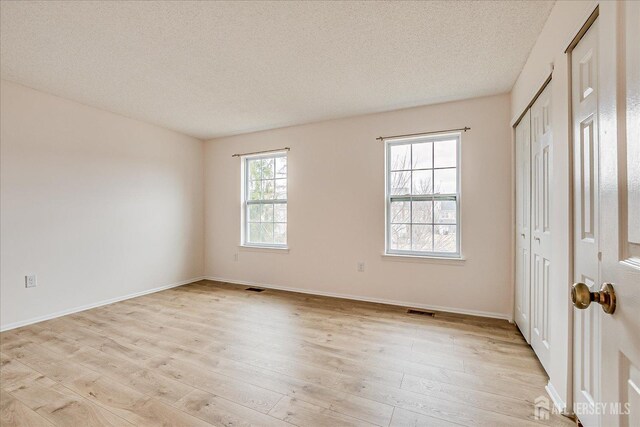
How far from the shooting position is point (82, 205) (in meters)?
3.39

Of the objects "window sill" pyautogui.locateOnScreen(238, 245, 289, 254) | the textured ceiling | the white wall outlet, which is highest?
the textured ceiling

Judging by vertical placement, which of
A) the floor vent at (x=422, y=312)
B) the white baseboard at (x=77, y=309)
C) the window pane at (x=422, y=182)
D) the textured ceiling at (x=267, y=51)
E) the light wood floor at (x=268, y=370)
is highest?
the textured ceiling at (x=267, y=51)

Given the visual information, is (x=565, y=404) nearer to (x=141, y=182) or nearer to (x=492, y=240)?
(x=492, y=240)

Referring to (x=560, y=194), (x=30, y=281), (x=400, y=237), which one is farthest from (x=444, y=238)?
(x=30, y=281)

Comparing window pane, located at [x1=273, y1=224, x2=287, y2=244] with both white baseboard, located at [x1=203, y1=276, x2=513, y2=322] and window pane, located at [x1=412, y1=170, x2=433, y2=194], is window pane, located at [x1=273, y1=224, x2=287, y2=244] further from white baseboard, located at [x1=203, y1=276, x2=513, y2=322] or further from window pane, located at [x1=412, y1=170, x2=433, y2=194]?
window pane, located at [x1=412, y1=170, x2=433, y2=194]

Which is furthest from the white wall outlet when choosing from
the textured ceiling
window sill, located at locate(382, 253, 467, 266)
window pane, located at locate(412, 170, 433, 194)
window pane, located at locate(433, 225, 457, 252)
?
window pane, located at locate(433, 225, 457, 252)

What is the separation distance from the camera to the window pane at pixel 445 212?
337 centimetres

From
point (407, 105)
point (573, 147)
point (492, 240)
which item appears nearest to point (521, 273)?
point (492, 240)

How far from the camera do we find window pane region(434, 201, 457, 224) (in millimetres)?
3373

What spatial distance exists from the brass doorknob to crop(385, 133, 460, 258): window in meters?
2.79

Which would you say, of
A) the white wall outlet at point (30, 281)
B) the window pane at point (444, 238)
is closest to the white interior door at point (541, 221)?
the window pane at point (444, 238)

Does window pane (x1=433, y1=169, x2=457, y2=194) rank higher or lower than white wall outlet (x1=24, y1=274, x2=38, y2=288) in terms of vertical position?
higher

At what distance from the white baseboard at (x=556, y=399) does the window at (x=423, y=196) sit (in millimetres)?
1650

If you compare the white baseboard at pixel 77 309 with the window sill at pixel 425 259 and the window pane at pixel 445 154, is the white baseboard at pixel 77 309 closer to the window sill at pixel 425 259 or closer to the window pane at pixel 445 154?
the window sill at pixel 425 259
